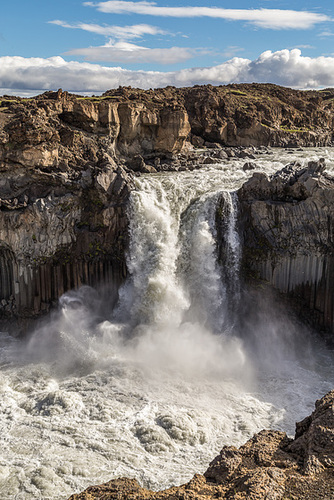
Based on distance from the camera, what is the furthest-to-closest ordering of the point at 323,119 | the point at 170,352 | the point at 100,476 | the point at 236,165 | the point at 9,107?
1. the point at 323,119
2. the point at 236,165
3. the point at 9,107
4. the point at 170,352
5. the point at 100,476

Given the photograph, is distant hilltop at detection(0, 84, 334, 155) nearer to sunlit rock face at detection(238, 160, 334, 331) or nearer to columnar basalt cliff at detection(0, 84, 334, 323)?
columnar basalt cliff at detection(0, 84, 334, 323)

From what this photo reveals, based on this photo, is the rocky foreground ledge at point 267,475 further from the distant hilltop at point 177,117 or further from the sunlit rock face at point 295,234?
the distant hilltop at point 177,117

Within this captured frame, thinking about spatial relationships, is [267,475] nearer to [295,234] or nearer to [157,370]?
[157,370]

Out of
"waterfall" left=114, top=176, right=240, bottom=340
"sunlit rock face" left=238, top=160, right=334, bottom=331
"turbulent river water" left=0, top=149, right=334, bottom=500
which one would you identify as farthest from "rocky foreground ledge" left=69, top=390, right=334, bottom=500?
"sunlit rock face" left=238, top=160, right=334, bottom=331

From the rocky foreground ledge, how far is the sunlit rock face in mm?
17658

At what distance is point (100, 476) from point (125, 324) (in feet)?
42.1

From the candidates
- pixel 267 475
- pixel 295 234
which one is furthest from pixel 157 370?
pixel 267 475

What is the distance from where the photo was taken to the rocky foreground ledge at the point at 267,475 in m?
10.9

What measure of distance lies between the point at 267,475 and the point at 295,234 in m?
21.5

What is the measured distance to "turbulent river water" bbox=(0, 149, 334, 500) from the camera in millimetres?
19562

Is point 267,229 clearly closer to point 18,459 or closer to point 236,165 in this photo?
point 236,165

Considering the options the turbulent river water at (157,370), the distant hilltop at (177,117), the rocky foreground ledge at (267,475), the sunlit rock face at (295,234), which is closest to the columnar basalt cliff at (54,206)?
the distant hilltop at (177,117)

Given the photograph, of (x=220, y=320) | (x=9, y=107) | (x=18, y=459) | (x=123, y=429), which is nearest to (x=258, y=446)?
(x=123, y=429)

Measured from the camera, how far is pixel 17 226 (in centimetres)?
3209
